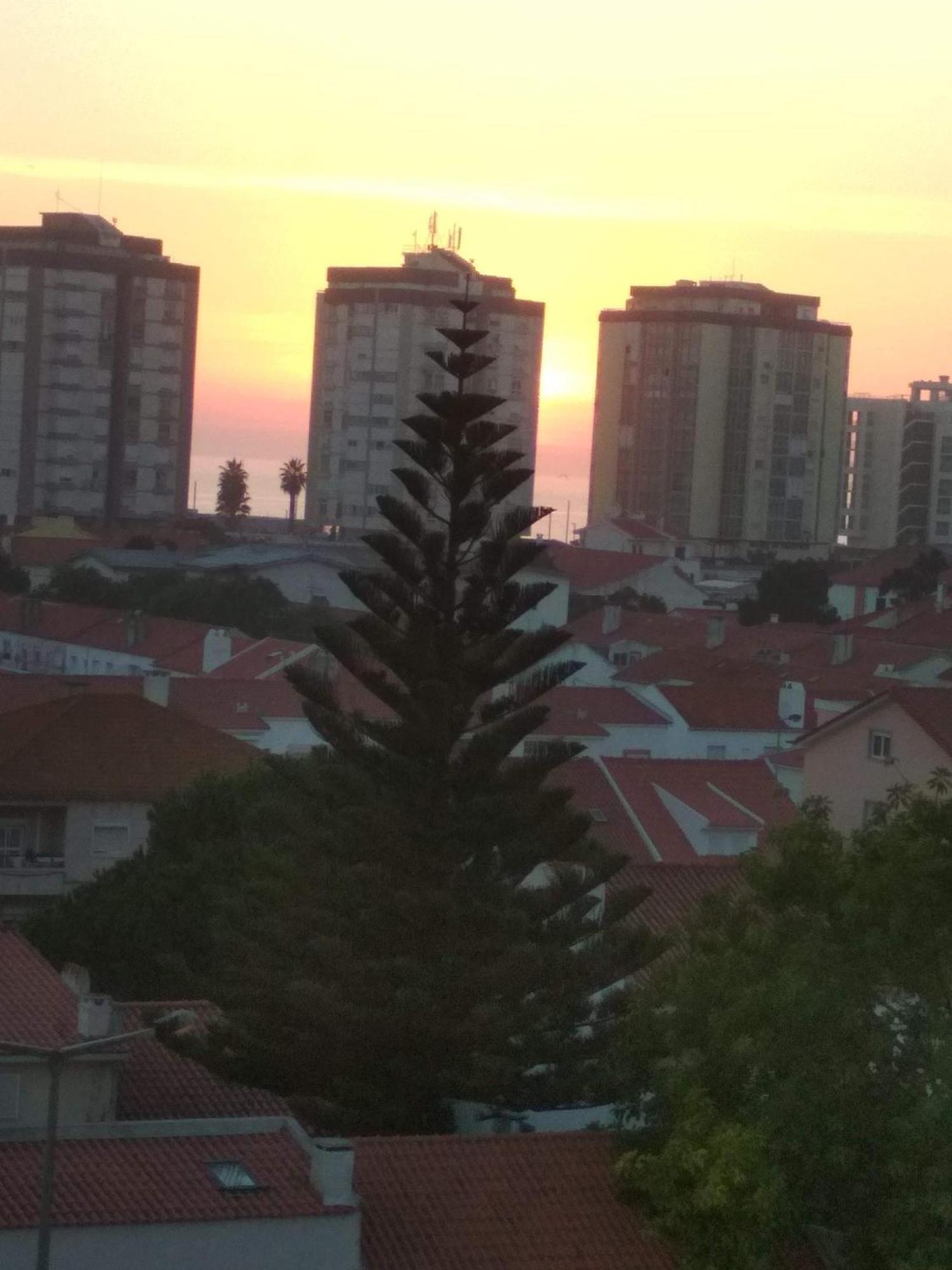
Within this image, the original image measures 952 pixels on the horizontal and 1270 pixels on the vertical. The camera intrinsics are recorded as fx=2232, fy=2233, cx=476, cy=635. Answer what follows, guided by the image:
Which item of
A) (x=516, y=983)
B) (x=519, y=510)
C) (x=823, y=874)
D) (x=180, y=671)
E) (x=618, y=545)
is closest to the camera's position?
(x=823, y=874)

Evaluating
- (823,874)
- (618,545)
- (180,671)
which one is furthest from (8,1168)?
(618,545)

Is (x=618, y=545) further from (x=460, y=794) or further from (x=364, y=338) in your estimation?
(x=460, y=794)

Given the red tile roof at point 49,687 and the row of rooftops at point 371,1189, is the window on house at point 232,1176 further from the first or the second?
the red tile roof at point 49,687

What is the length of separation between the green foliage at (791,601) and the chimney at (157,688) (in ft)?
158

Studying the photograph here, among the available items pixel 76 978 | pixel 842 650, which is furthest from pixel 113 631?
pixel 76 978

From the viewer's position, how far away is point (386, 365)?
118812 millimetres

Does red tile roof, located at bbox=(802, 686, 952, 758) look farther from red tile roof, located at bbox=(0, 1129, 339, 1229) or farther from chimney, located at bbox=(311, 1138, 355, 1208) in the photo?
chimney, located at bbox=(311, 1138, 355, 1208)

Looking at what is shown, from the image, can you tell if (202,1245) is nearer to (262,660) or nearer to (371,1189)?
(371,1189)

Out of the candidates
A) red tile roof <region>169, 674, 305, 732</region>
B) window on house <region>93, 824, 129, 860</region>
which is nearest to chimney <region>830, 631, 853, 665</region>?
red tile roof <region>169, 674, 305, 732</region>

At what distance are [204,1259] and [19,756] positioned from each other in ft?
79.1

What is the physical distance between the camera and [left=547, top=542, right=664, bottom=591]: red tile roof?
96438 millimetres

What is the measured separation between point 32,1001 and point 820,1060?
7782mm

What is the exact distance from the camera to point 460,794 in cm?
2355

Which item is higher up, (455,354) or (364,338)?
(364,338)
